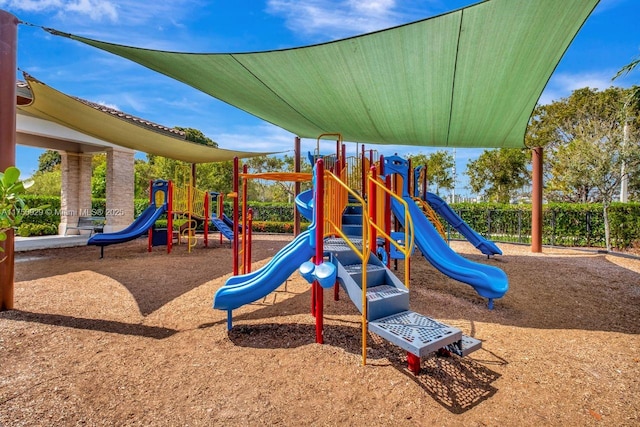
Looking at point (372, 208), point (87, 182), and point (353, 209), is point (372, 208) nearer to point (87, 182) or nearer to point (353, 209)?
point (353, 209)

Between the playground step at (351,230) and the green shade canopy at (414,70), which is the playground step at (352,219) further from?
the green shade canopy at (414,70)

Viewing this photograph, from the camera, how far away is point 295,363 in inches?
102

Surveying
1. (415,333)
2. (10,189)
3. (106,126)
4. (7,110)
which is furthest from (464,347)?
(106,126)

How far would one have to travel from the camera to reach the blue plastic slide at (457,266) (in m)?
4.02

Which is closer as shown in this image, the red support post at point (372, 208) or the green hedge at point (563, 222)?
the red support post at point (372, 208)

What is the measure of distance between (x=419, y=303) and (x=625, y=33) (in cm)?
1678

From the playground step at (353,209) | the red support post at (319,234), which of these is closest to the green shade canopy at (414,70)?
the red support post at (319,234)

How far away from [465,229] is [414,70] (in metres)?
5.20

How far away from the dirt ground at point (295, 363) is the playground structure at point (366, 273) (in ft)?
0.91

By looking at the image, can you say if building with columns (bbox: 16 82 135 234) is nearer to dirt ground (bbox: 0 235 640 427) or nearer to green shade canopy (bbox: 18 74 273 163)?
green shade canopy (bbox: 18 74 273 163)

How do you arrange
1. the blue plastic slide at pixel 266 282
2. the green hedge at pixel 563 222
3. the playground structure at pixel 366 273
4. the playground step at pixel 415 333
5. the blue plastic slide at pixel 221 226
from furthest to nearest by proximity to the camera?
the blue plastic slide at pixel 221 226
the green hedge at pixel 563 222
the blue plastic slide at pixel 266 282
the playground structure at pixel 366 273
the playground step at pixel 415 333

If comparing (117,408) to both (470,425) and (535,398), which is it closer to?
(470,425)

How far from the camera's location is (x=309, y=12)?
4.11 m

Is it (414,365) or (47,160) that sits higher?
(47,160)
